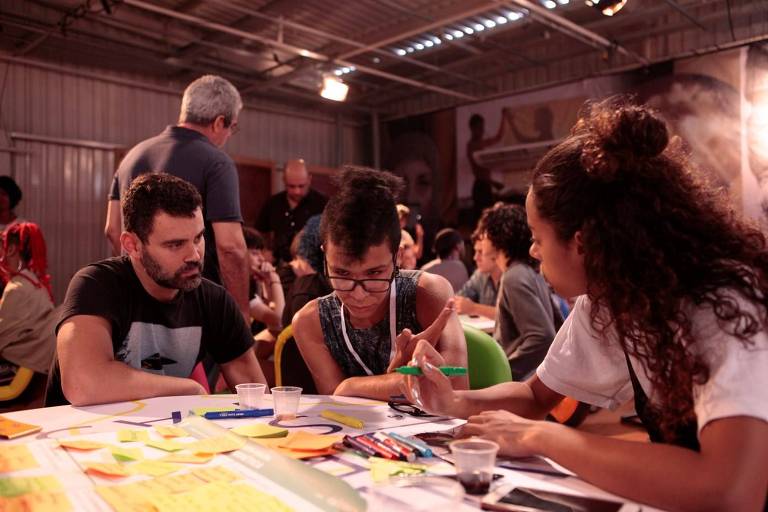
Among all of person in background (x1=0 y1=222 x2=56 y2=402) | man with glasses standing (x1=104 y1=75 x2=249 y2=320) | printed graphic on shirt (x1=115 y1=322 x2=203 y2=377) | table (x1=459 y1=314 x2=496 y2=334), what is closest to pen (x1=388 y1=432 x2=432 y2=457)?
printed graphic on shirt (x1=115 y1=322 x2=203 y2=377)

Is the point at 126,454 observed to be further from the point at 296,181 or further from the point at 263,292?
the point at 296,181

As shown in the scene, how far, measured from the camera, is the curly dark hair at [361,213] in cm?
194

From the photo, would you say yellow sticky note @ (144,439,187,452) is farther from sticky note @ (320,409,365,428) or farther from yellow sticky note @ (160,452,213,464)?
sticky note @ (320,409,365,428)

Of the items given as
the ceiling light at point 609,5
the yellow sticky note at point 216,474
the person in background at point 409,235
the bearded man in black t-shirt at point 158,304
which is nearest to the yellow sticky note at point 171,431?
the yellow sticky note at point 216,474

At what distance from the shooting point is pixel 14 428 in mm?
1486

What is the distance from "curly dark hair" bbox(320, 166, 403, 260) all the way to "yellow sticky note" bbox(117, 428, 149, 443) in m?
0.80

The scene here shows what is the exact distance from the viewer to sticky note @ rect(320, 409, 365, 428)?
151cm

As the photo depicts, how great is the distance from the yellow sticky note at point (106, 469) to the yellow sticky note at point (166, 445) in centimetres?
12

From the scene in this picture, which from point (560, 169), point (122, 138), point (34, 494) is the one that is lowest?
point (34, 494)

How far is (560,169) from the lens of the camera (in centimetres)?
130

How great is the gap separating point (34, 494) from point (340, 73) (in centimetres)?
886

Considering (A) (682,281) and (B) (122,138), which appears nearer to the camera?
(A) (682,281)

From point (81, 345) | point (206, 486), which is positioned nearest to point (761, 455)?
point (206, 486)

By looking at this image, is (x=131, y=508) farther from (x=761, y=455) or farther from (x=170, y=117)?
(x=170, y=117)
